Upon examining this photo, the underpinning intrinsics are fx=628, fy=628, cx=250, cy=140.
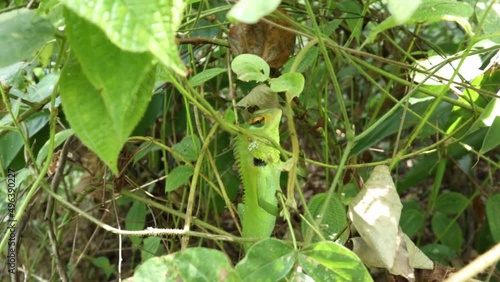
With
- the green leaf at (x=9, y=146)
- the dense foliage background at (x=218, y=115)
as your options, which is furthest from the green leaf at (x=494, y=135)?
the green leaf at (x=9, y=146)

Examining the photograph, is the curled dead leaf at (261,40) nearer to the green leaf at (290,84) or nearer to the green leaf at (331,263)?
the green leaf at (290,84)

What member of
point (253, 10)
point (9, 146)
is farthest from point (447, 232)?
point (253, 10)

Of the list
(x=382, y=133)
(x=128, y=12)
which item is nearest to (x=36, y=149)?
(x=382, y=133)

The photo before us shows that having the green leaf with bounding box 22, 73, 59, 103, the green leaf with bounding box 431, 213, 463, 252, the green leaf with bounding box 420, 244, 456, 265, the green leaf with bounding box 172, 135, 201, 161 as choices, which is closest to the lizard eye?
the green leaf with bounding box 172, 135, 201, 161

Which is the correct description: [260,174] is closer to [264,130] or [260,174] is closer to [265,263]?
[264,130]

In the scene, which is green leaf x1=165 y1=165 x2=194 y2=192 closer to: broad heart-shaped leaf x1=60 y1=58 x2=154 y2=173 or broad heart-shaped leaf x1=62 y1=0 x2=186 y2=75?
broad heart-shaped leaf x1=60 y1=58 x2=154 y2=173

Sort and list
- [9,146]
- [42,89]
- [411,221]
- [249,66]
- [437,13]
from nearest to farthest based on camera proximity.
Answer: [437,13] < [249,66] < [9,146] < [42,89] < [411,221]

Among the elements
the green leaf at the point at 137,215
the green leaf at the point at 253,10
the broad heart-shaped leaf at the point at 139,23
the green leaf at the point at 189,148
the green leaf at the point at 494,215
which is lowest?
the green leaf at the point at 137,215
